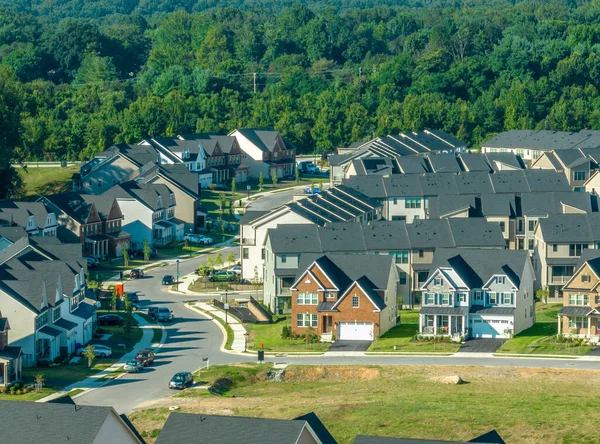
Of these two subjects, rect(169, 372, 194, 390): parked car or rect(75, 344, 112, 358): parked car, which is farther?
rect(75, 344, 112, 358): parked car

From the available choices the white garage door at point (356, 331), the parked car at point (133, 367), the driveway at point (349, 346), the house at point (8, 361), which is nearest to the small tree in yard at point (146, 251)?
the white garage door at point (356, 331)

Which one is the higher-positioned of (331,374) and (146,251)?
(146,251)

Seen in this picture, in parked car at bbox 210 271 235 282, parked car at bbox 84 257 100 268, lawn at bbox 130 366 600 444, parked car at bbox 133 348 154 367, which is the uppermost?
parked car at bbox 84 257 100 268

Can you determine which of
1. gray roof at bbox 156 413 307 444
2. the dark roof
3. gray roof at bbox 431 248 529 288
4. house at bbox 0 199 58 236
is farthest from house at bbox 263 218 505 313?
gray roof at bbox 156 413 307 444

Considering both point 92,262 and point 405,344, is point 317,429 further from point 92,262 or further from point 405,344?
point 92,262

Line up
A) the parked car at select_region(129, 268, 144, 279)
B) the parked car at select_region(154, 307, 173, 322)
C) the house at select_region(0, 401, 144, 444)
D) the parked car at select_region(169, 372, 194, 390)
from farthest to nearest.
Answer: the parked car at select_region(129, 268, 144, 279) < the parked car at select_region(154, 307, 173, 322) < the parked car at select_region(169, 372, 194, 390) < the house at select_region(0, 401, 144, 444)

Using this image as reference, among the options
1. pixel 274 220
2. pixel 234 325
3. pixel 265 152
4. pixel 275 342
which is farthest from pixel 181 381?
pixel 265 152

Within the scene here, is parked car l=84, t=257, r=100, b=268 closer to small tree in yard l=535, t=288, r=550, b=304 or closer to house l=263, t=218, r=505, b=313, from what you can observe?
house l=263, t=218, r=505, b=313
